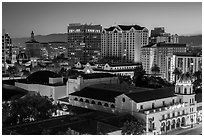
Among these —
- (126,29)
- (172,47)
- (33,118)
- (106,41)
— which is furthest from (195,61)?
(33,118)

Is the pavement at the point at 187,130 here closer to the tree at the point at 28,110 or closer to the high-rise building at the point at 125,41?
the tree at the point at 28,110

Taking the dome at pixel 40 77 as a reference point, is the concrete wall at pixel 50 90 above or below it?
below

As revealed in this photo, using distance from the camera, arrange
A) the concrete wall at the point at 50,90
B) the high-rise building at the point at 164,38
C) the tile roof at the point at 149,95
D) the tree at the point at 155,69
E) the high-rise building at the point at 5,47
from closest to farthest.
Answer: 1. the tile roof at the point at 149,95
2. the high-rise building at the point at 5,47
3. the concrete wall at the point at 50,90
4. the tree at the point at 155,69
5. the high-rise building at the point at 164,38

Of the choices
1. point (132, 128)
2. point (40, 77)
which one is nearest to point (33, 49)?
point (40, 77)

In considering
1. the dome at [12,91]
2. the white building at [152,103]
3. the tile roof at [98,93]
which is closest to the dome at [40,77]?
the dome at [12,91]

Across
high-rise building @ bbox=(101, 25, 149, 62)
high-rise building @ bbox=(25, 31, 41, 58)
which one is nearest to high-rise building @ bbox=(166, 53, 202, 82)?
high-rise building @ bbox=(101, 25, 149, 62)

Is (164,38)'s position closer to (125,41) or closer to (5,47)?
(125,41)
